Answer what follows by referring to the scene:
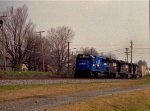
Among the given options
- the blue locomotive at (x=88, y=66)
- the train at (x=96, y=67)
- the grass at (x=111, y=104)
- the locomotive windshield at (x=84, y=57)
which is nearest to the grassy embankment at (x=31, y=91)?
the grass at (x=111, y=104)

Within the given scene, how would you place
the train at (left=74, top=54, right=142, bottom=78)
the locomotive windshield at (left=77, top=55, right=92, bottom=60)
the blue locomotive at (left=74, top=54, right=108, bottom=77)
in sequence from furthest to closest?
1. the locomotive windshield at (left=77, top=55, right=92, bottom=60)
2. the train at (left=74, top=54, right=142, bottom=78)
3. the blue locomotive at (left=74, top=54, right=108, bottom=77)

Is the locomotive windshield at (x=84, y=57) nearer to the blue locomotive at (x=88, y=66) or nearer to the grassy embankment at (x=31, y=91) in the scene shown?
the blue locomotive at (x=88, y=66)

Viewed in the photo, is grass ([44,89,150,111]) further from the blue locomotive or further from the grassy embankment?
the blue locomotive

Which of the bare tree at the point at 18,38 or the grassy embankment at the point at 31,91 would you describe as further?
the bare tree at the point at 18,38

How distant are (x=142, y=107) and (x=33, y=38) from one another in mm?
71914

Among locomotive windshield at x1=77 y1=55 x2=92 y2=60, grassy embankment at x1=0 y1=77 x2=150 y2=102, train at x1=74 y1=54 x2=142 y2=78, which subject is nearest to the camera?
grassy embankment at x1=0 y1=77 x2=150 y2=102

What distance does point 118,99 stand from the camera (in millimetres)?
23328

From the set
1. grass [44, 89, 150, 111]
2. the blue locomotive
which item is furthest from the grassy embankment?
the blue locomotive

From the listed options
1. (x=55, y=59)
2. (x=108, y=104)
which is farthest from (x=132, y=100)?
(x=55, y=59)

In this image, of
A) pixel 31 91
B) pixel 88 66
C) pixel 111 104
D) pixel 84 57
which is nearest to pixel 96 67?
pixel 84 57

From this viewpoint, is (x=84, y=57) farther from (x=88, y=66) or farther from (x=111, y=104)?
(x=111, y=104)

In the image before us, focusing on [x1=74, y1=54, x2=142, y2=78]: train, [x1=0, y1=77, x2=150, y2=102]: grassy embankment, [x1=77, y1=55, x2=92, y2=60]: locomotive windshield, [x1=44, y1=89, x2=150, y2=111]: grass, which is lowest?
[x1=44, y1=89, x2=150, y2=111]: grass

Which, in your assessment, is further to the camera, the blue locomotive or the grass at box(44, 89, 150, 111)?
the blue locomotive

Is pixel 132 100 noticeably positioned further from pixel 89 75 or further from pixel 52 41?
pixel 52 41
